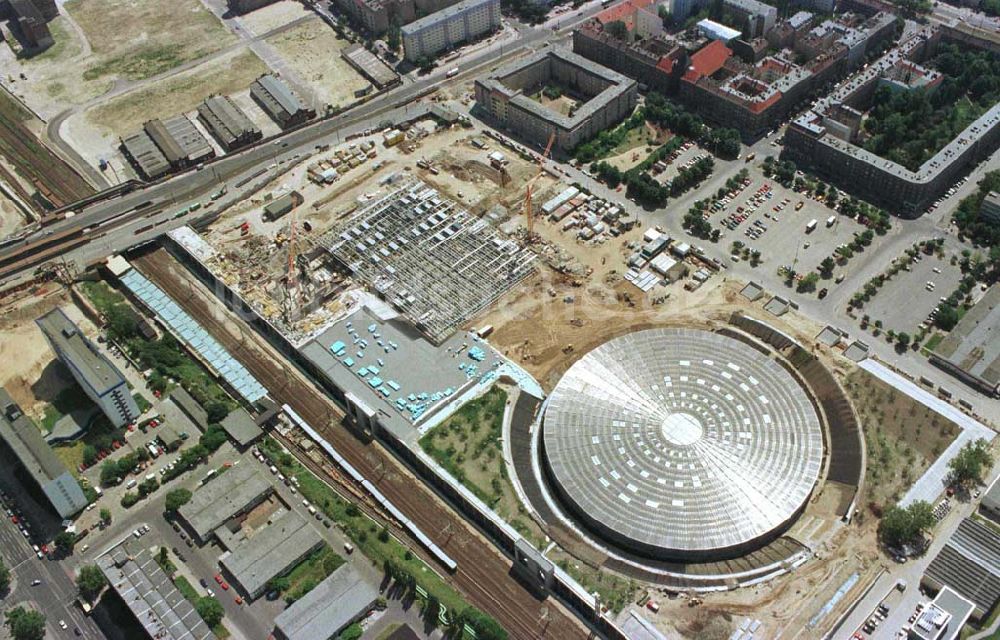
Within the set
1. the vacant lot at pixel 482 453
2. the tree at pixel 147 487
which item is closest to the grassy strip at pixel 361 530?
the vacant lot at pixel 482 453

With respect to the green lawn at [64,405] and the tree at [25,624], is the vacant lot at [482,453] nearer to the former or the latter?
the tree at [25,624]

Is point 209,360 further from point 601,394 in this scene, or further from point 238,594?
point 601,394

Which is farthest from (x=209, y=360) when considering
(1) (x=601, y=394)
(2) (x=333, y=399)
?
(1) (x=601, y=394)

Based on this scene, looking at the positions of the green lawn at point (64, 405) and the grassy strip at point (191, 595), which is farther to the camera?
the green lawn at point (64, 405)

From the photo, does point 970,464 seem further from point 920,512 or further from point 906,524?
point 906,524

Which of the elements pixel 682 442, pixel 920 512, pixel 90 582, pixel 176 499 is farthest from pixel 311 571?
pixel 920 512

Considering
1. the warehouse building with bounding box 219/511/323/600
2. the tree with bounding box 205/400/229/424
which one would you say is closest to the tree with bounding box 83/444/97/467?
the tree with bounding box 205/400/229/424
